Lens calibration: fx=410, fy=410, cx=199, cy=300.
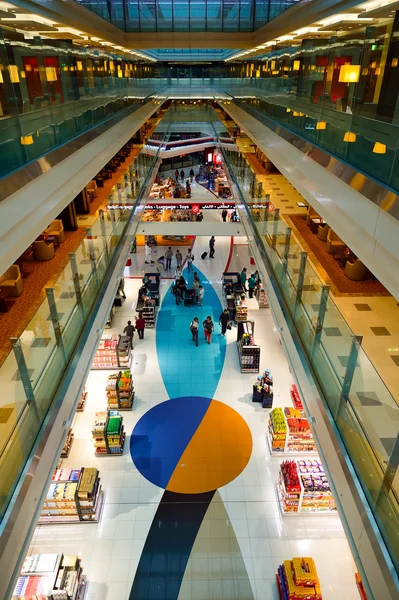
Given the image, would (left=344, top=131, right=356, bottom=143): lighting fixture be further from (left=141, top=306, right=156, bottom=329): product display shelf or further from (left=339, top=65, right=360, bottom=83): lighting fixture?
(left=141, top=306, right=156, bottom=329): product display shelf

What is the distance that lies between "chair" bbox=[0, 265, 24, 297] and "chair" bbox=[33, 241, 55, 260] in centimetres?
145

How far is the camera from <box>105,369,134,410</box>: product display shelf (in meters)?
9.52

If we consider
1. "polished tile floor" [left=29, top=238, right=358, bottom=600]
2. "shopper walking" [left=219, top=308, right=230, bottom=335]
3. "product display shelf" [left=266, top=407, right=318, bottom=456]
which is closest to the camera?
"polished tile floor" [left=29, top=238, right=358, bottom=600]

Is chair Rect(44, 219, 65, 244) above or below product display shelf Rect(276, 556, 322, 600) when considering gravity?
above

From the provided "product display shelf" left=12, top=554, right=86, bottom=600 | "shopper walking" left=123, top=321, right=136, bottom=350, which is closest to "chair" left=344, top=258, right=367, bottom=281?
"shopper walking" left=123, top=321, right=136, bottom=350

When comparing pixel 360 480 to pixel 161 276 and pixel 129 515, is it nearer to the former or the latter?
pixel 129 515

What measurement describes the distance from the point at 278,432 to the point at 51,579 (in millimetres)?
4640

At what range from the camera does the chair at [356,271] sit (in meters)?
7.94

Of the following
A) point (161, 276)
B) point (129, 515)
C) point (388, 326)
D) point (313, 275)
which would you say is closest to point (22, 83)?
point (313, 275)

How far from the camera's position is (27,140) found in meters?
4.43

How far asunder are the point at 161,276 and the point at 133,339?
4636mm

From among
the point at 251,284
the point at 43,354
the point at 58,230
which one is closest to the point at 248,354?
the point at 251,284

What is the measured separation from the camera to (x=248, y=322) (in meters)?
12.1

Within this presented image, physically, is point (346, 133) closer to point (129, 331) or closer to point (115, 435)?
point (115, 435)
